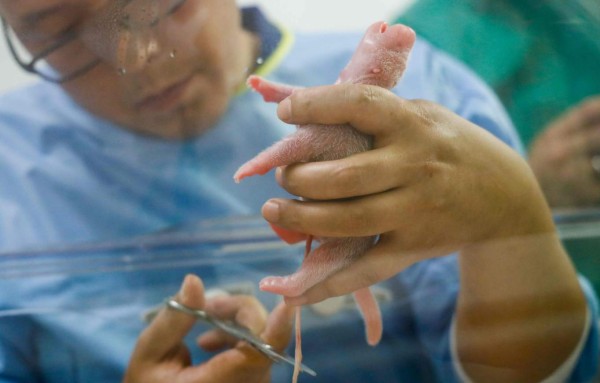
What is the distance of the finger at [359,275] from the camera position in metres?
0.46

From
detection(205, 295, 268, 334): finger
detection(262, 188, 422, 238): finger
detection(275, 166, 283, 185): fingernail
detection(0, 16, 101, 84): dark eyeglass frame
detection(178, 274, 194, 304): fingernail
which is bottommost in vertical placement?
detection(205, 295, 268, 334): finger

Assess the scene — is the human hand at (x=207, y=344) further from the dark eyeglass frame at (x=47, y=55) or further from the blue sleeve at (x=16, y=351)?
the dark eyeglass frame at (x=47, y=55)

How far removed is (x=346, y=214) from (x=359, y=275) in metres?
0.07

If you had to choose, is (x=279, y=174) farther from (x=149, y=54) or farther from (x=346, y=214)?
(x=149, y=54)

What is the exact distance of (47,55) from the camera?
0.63 m

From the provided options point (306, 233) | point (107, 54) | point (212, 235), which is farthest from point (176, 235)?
point (306, 233)

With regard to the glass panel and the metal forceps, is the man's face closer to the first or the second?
the glass panel

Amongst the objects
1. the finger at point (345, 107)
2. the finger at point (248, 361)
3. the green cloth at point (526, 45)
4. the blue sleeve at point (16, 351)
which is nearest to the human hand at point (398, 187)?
the finger at point (345, 107)

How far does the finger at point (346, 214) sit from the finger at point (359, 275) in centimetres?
3

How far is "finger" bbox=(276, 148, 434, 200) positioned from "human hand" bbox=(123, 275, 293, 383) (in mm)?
184

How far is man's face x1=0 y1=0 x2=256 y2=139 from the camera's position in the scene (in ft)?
1.90

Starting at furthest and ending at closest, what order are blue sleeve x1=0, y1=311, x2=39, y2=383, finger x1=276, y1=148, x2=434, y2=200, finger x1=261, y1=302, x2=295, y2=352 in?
blue sleeve x1=0, y1=311, x2=39, y2=383 → finger x1=261, y1=302, x2=295, y2=352 → finger x1=276, y1=148, x2=434, y2=200

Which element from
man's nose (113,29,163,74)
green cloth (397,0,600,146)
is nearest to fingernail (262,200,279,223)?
man's nose (113,29,163,74)

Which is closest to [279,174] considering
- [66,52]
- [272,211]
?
[272,211]
